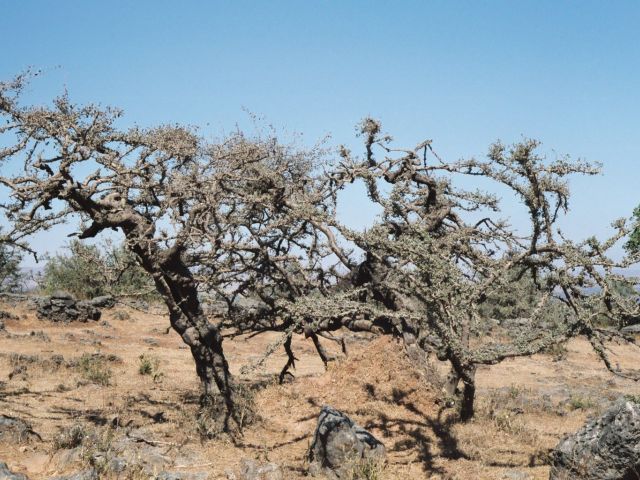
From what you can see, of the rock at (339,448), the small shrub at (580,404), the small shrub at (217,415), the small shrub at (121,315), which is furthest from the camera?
the small shrub at (121,315)

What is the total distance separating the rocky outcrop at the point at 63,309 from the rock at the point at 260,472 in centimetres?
2094

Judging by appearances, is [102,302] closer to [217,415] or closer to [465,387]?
[217,415]

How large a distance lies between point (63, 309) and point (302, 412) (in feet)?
63.3

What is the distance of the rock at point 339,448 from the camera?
357 inches

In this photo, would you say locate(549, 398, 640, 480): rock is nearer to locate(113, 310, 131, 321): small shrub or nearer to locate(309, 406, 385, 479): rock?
locate(309, 406, 385, 479): rock

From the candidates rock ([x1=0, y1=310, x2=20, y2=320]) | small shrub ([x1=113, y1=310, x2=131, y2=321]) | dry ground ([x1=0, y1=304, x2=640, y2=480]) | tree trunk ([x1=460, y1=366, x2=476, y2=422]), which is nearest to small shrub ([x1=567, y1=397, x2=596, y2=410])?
dry ground ([x1=0, y1=304, x2=640, y2=480])

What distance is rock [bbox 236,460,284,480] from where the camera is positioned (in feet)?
29.3

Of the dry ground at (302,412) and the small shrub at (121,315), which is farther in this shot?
the small shrub at (121,315)

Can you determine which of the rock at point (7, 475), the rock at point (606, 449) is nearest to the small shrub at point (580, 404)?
the rock at point (606, 449)

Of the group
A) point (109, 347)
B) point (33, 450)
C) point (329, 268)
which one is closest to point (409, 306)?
point (329, 268)

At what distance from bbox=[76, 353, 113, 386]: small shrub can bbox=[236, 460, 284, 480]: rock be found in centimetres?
743

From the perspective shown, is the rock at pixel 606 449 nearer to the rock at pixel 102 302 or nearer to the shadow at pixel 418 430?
the shadow at pixel 418 430

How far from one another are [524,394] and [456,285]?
30.8ft

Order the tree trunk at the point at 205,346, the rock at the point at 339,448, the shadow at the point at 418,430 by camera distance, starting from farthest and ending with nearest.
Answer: the tree trunk at the point at 205,346, the shadow at the point at 418,430, the rock at the point at 339,448
